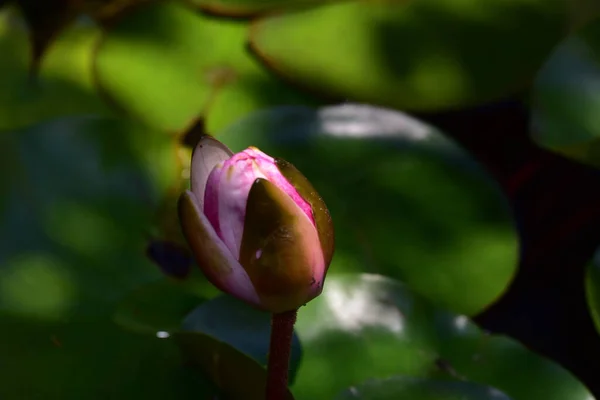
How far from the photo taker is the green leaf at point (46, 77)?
0.92 meters

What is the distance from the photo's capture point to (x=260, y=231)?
0.41 meters

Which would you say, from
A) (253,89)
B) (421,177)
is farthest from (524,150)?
(253,89)

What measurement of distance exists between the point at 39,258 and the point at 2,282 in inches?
1.6

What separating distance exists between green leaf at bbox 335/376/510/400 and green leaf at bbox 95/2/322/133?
1.43 feet

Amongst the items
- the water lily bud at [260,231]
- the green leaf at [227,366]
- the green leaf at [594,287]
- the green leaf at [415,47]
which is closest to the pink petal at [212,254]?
the water lily bud at [260,231]

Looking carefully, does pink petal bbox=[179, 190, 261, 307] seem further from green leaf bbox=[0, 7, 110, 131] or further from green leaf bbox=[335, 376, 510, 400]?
green leaf bbox=[0, 7, 110, 131]

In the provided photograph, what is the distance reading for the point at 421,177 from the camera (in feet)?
2.57

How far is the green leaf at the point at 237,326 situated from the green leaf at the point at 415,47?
377 millimetres

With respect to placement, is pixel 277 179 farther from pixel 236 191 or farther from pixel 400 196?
pixel 400 196

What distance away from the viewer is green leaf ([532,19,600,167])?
2.52 feet

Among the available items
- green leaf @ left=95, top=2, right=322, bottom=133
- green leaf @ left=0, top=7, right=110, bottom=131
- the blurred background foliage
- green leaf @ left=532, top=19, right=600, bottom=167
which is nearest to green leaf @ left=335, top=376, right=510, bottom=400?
the blurred background foliage

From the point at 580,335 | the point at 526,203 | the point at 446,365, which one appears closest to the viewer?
the point at 446,365

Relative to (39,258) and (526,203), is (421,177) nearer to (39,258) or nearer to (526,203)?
(526,203)

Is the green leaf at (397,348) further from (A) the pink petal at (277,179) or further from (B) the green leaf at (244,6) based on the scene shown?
(B) the green leaf at (244,6)
